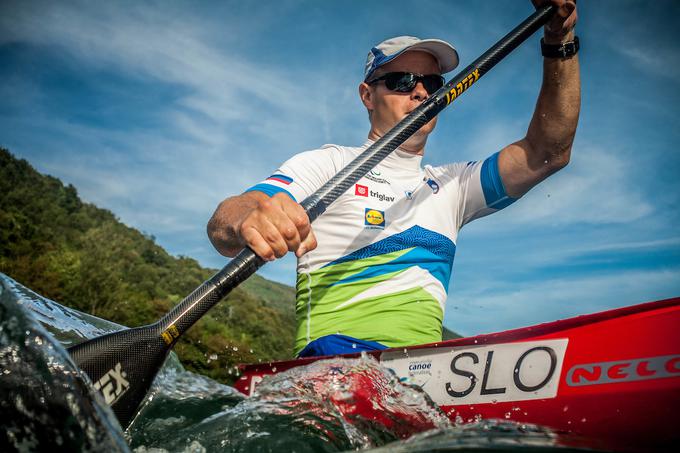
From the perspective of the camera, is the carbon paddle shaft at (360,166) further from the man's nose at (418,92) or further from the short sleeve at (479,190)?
the short sleeve at (479,190)

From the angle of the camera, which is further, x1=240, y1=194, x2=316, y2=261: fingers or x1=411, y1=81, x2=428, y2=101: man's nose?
x1=411, y1=81, x2=428, y2=101: man's nose

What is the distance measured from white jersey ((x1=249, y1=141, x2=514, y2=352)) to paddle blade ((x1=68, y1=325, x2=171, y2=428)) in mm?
1063

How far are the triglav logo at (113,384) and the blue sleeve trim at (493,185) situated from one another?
2.95 meters

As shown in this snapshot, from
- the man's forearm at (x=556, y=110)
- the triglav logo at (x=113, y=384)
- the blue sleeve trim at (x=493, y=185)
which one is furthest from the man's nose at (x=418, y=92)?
the triglav logo at (x=113, y=384)

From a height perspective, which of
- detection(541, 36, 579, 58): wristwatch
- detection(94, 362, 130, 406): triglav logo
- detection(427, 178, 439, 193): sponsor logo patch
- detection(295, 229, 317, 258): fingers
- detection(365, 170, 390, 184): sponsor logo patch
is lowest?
detection(94, 362, 130, 406): triglav logo

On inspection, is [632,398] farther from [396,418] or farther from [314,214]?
[314,214]

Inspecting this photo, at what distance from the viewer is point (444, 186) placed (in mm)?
3717

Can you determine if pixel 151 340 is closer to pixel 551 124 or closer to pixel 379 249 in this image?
pixel 379 249

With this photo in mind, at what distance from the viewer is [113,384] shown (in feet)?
6.81

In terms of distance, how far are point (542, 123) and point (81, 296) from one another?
2075 centimetres

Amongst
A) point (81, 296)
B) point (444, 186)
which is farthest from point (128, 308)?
point (444, 186)

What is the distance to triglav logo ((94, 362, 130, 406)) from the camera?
2008 mm

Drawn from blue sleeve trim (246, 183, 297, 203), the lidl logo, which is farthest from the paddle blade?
the lidl logo

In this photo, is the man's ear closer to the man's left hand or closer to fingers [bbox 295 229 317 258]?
the man's left hand
